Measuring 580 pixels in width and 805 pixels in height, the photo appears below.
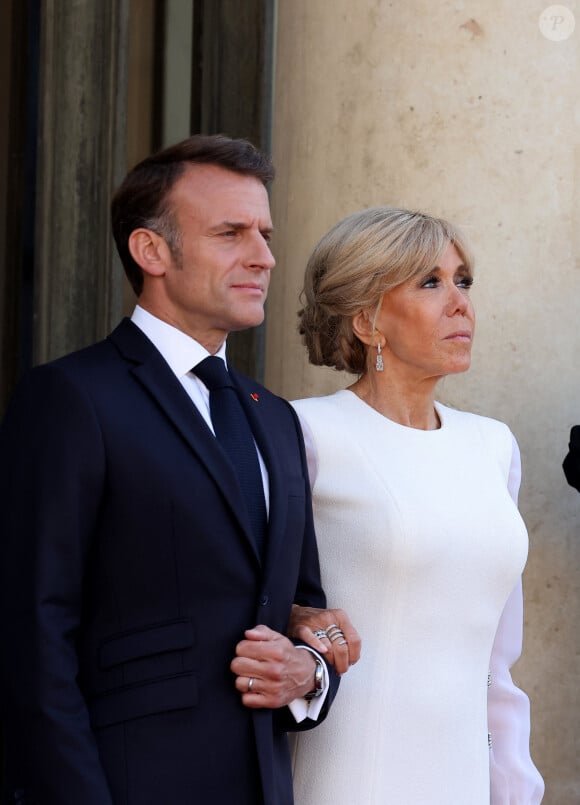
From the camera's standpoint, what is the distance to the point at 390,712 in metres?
3.01

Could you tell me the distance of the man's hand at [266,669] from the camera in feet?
8.05

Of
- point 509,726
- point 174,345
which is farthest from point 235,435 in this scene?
point 509,726

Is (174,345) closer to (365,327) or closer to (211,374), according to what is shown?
(211,374)

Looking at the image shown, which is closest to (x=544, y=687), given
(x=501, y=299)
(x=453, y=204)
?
(x=501, y=299)

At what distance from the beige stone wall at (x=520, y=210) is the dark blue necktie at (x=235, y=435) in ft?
5.16

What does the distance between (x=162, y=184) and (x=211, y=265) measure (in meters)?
0.20

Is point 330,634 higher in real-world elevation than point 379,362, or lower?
lower

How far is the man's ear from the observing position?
Result: 2.71 m

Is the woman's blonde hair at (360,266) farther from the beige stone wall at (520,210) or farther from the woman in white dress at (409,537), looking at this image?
the beige stone wall at (520,210)

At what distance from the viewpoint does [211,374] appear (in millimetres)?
2648

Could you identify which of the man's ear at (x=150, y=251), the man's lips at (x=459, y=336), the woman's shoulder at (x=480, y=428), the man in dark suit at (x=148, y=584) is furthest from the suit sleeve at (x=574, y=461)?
the man's ear at (x=150, y=251)

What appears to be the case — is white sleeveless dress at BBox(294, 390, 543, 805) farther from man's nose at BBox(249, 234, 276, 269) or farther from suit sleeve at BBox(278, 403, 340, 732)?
man's nose at BBox(249, 234, 276, 269)

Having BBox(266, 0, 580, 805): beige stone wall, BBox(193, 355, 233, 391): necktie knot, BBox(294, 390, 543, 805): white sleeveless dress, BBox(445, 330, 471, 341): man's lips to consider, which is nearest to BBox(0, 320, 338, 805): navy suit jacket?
BBox(193, 355, 233, 391): necktie knot

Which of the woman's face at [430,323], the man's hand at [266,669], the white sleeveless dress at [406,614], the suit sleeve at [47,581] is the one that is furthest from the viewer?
the woman's face at [430,323]
